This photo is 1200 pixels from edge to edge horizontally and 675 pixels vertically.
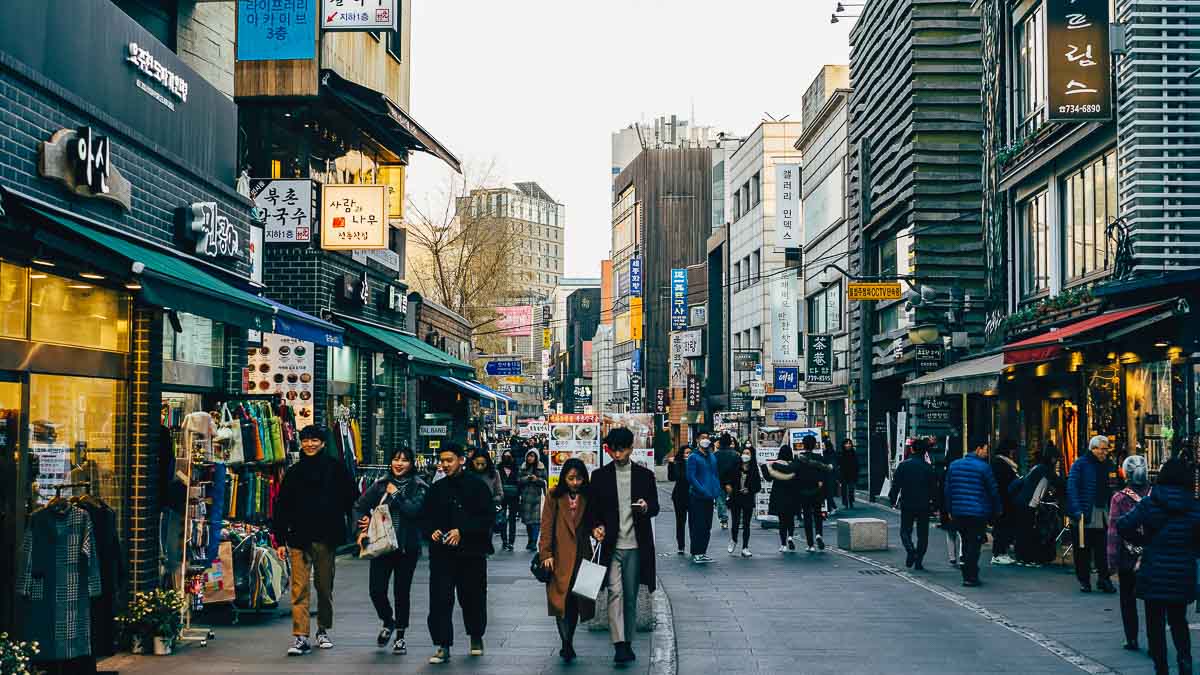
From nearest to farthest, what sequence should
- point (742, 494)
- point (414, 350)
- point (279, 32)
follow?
point (279, 32) < point (742, 494) < point (414, 350)

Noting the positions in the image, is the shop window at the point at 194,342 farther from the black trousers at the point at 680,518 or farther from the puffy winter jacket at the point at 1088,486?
the puffy winter jacket at the point at 1088,486

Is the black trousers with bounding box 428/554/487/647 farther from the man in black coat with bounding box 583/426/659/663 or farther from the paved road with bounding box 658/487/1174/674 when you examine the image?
the paved road with bounding box 658/487/1174/674

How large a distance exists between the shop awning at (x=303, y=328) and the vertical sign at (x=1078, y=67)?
11.6 m

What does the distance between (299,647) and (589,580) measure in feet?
8.12

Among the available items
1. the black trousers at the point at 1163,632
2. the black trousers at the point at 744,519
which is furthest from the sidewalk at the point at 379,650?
the black trousers at the point at 744,519

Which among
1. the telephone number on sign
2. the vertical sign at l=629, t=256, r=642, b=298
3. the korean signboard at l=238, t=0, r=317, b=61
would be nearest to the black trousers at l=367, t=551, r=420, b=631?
the korean signboard at l=238, t=0, r=317, b=61

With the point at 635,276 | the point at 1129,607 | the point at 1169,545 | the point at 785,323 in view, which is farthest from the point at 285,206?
the point at 635,276

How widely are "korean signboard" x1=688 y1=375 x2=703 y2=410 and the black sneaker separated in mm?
63651

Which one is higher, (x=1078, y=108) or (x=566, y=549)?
(x=1078, y=108)

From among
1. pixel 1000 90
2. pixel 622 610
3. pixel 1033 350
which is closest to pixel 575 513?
pixel 622 610

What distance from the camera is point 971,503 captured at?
17.4 meters

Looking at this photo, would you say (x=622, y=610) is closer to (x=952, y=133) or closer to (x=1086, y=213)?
(x=1086, y=213)

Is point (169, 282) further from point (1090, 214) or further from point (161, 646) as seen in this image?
point (1090, 214)

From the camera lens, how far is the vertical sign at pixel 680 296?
3120 inches
